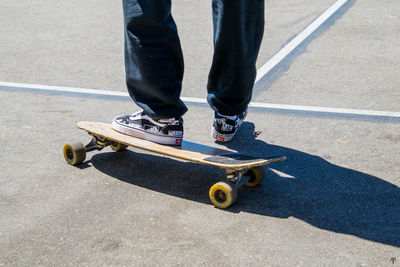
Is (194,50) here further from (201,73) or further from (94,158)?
(94,158)

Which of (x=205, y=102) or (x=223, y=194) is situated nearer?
(x=223, y=194)

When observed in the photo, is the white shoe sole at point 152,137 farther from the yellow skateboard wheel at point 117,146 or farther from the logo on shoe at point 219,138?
the logo on shoe at point 219,138

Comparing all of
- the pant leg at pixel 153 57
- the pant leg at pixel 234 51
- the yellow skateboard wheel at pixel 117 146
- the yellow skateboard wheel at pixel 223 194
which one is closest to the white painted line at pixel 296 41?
the pant leg at pixel 234 51

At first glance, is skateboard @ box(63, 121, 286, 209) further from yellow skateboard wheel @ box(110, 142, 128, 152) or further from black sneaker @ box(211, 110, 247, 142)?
black sneaker @ box(211, 110, 247, 142)

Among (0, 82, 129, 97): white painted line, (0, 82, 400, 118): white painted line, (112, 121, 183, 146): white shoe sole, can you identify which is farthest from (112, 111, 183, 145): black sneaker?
(0, 82, 129, 97): white painted line

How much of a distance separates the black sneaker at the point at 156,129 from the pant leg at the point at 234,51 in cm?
36

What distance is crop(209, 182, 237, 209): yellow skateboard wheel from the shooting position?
2.95 metres

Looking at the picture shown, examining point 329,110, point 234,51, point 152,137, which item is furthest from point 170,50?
point 329,110

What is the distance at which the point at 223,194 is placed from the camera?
2984 millimetres

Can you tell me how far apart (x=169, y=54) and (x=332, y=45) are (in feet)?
9.59

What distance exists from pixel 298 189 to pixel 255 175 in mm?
243

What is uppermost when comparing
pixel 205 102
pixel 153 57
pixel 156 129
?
pixel 153 57

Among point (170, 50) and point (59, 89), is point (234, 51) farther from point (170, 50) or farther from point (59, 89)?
point (59, 89)

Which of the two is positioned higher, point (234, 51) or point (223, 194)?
point (234, 51)
